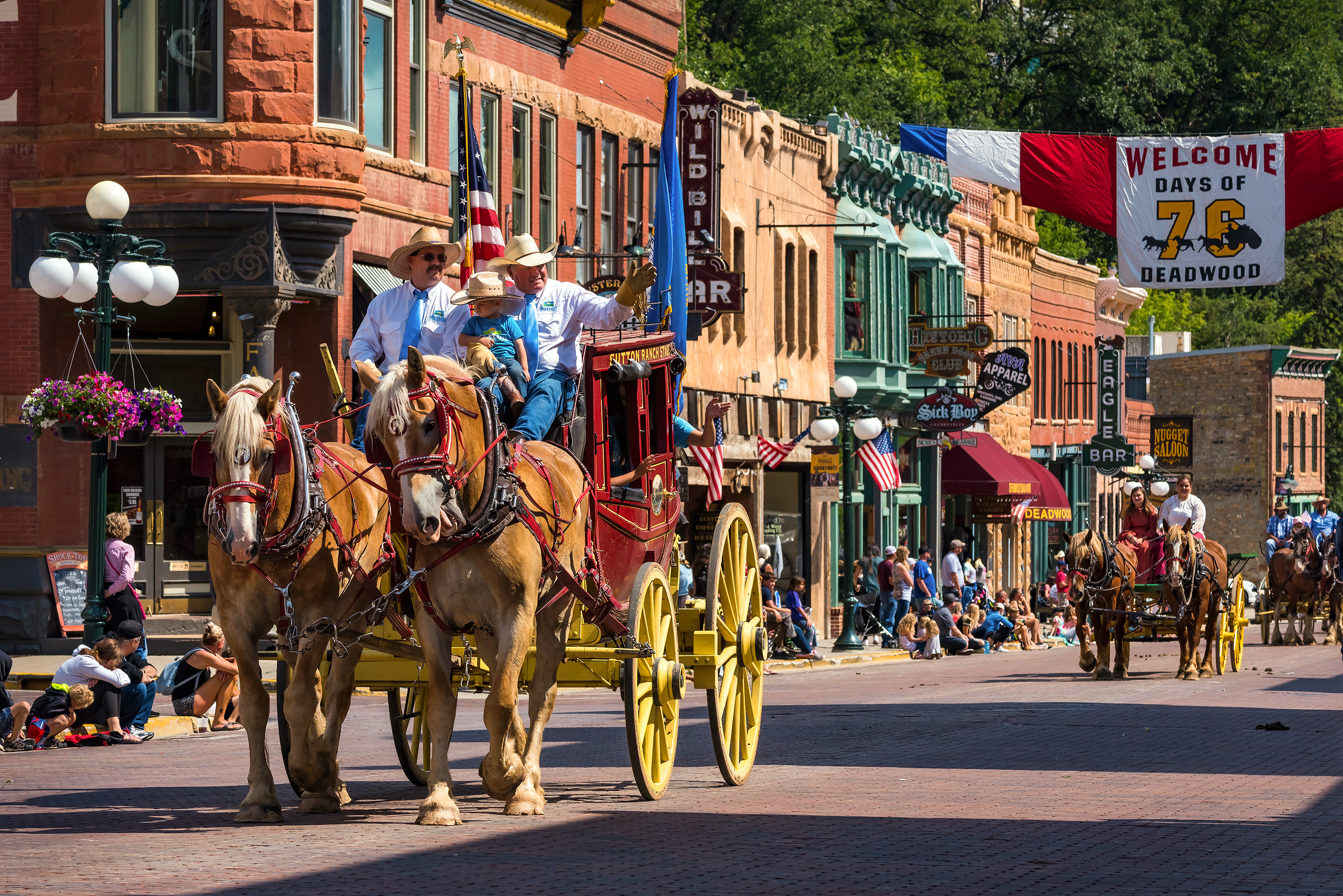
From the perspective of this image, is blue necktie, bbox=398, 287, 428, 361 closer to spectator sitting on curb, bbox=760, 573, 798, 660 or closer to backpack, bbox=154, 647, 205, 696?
backpack, bbox=154, 647, 205, 696

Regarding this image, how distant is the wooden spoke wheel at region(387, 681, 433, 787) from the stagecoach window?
521 inches

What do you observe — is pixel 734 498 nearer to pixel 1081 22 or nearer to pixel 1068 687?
pixel 1068 687

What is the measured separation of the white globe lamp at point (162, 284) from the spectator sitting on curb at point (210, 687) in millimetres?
2989

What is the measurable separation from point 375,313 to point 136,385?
1406cm

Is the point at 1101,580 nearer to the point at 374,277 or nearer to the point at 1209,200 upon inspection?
the point at 1209,200

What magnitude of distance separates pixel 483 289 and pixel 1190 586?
51.6 ft

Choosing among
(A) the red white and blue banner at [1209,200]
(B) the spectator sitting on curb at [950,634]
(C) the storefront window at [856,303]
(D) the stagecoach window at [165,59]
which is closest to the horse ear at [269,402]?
(A) the red white and blue banner at [1209,200]

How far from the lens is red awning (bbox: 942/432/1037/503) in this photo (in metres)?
49.4

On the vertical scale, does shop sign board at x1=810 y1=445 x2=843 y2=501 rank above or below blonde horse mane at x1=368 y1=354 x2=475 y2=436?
below

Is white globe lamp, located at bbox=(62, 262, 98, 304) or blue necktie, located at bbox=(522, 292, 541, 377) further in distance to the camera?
white globe lamp, located at bbox=(62, 262, 98, 304)

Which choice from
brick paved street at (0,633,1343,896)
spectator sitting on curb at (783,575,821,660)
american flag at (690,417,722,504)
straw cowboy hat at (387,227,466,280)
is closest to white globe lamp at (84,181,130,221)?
brick paved street at (0,633,1343,896)

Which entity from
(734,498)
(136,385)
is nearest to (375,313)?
(136,385)

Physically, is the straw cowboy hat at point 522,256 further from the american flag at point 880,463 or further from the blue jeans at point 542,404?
the american flag at point 880,463

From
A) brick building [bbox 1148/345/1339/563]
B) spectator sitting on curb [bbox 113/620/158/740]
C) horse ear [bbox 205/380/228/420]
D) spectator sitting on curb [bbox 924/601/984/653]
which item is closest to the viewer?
horse ear [bbox 205/380/228/420]
